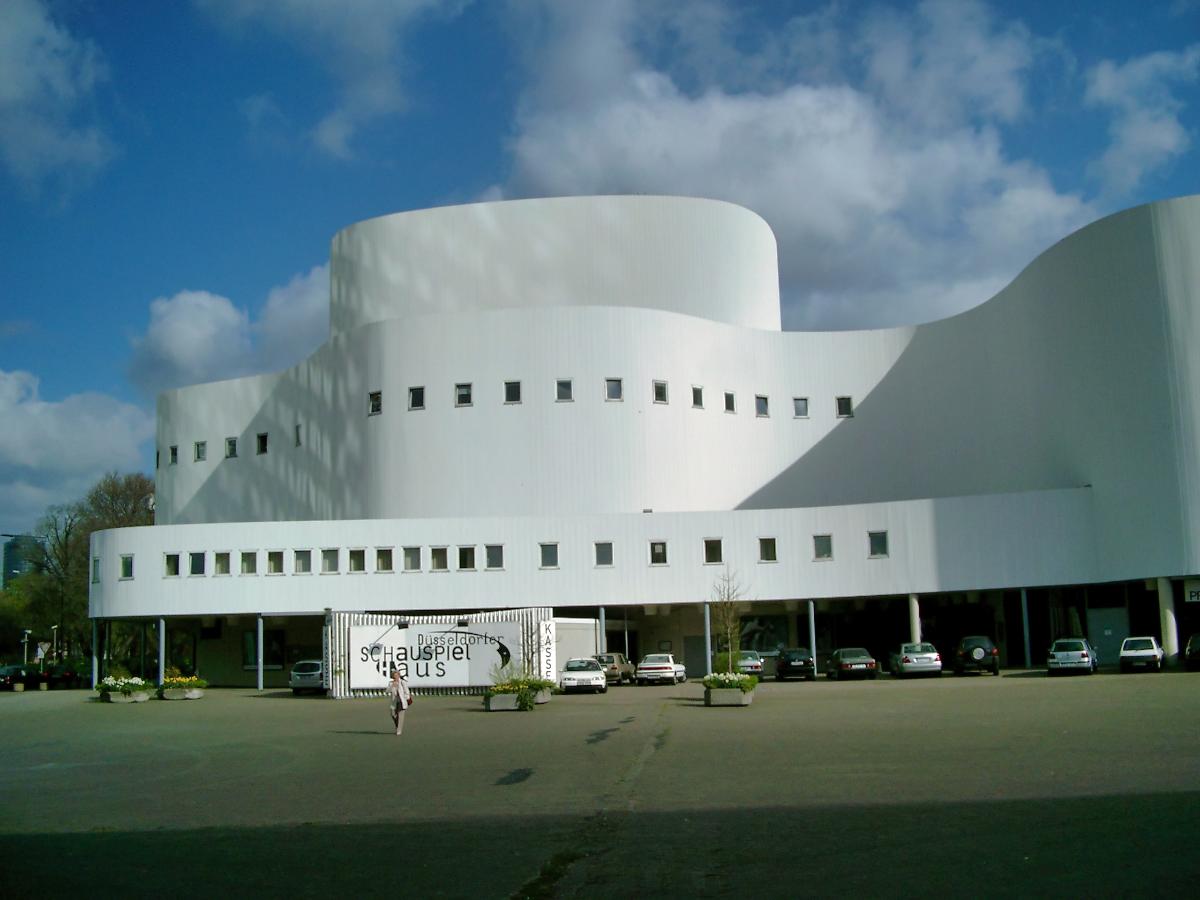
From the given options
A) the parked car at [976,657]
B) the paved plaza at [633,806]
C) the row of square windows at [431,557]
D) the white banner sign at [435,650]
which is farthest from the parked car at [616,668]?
the paved plaza at [633,806]

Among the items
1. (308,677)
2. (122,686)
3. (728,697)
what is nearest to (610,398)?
(308,677)

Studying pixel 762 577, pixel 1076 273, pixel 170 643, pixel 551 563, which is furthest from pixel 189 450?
pixel 1076 273

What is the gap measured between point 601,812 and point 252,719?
792 inches

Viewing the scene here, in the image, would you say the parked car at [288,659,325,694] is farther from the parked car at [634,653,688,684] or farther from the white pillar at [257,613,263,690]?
the parked car at [634,653,688,684]

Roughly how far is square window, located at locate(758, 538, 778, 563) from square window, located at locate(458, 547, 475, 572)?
11.8 metres

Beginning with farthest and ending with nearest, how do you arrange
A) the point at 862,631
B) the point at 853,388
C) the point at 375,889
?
the point at 853,388
the point at 862,631
the point at 375,889

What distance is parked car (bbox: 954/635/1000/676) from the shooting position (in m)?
43.8

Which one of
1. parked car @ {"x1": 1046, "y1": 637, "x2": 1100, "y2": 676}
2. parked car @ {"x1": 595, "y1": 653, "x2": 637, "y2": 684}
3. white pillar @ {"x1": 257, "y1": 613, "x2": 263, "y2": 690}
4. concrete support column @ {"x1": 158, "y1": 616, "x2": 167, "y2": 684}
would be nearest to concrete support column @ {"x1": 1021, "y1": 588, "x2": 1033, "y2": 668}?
parked car @ {"x1": 1046, "y1": 637, "x2": 1100, "y2": 676}

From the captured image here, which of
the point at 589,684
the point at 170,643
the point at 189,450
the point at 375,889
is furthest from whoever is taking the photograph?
the point at 170,643

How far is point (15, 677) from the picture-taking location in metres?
57.3

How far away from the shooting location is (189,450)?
65.9m

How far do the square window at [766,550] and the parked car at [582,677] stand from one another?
1246 cm

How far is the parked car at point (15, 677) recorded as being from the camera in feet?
186

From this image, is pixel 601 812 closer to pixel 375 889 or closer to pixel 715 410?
pixel 375 889
